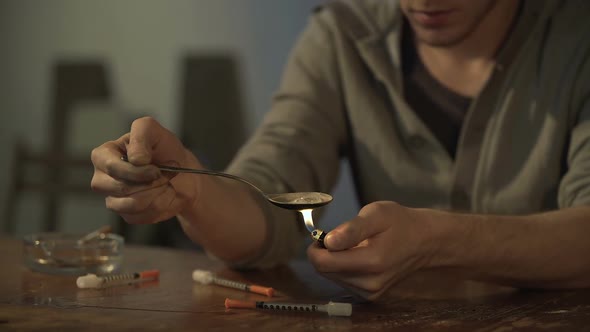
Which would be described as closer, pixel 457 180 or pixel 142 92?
→ pixel 457 180

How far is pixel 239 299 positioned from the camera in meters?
1.04

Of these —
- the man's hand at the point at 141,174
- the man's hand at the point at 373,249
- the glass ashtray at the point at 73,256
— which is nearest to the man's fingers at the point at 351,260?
the man's hand at the point at 373,249

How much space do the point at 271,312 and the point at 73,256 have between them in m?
0.40

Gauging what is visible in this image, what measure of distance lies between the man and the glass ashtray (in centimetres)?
13

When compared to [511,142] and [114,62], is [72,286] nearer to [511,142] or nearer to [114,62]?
[511,142]

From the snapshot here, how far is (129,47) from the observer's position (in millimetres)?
3260

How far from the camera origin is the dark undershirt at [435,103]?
60.1 inches

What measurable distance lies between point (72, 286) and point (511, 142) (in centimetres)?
85

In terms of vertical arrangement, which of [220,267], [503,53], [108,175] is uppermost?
[503,53]

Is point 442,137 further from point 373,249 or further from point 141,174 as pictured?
point 141,174

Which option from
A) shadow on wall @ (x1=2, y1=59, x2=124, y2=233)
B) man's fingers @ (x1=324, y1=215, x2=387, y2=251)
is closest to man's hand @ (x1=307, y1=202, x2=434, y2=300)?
man's fingers @ (x1=324, y1=215, x2=387, y2=251)

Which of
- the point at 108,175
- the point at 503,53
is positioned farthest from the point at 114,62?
the point at 108,175

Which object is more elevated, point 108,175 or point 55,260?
point 108,175

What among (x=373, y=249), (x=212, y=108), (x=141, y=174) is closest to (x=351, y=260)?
(x=373, y=249)
